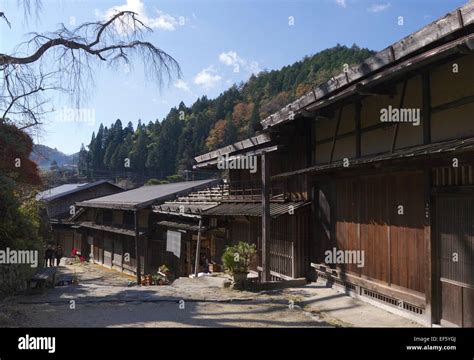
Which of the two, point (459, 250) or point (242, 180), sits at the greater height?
point (242, 180)

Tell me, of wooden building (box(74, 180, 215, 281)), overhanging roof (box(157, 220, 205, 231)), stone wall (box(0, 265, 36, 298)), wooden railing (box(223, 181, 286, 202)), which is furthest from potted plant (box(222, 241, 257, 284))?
wooden building (box(74, 180, 215, 281))

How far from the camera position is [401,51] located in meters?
7.63

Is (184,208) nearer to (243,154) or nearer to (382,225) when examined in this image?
(243,154)

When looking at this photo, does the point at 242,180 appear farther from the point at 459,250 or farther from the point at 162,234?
the point at 459,250

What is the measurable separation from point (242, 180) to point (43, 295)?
8900mm

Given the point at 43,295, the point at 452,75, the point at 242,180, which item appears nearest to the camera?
the point at 452,75

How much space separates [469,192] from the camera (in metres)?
6.98

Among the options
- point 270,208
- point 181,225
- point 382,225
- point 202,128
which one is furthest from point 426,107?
point 202,128

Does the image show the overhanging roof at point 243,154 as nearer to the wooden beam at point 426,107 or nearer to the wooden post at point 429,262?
the wooden beam at point 426,107

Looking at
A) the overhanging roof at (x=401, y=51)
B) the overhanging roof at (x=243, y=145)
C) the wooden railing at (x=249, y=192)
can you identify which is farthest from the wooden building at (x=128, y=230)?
the overhanging roof at (x=401, y=51)

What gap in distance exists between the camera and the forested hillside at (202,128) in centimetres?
7275

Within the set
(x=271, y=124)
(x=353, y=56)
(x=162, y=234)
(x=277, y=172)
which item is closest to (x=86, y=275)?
(x=162, y=234)

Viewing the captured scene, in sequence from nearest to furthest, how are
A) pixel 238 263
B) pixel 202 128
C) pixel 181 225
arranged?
1. pixel 238 263
2. pixel 181 225
3. pixel 202 128

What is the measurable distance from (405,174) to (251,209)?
7597mm
